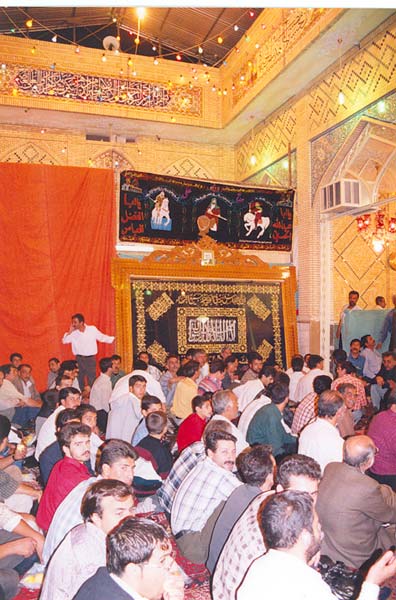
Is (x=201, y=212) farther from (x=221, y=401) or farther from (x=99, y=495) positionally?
(x=99, y=495)

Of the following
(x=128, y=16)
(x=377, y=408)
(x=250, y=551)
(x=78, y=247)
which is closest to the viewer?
(x=250, y=551)

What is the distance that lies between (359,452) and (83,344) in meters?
6.20

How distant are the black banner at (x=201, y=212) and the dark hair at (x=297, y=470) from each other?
7.10 m

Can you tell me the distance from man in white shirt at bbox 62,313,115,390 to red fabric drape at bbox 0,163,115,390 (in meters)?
0.42

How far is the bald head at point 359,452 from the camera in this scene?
8.60ft

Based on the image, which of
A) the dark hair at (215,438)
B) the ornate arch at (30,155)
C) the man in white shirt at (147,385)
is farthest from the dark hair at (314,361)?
the ornate arch at (30,155)

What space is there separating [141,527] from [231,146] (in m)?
11.6

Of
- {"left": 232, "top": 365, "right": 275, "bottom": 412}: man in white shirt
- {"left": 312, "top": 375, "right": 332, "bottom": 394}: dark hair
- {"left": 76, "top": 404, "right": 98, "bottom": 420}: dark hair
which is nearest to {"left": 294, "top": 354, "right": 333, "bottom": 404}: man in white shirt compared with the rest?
{"left": 232, "top": 365, "right": 275, "bottom": 412}: man in white shirt

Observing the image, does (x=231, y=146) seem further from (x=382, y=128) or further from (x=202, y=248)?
(x=382, y=128)

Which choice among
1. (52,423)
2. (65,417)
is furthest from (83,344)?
(65,417)

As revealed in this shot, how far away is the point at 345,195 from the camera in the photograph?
834cm

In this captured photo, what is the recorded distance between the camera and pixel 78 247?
891 cm

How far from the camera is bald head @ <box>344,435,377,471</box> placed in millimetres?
2621

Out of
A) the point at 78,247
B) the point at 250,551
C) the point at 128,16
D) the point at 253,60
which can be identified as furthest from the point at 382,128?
the point at 250,551
